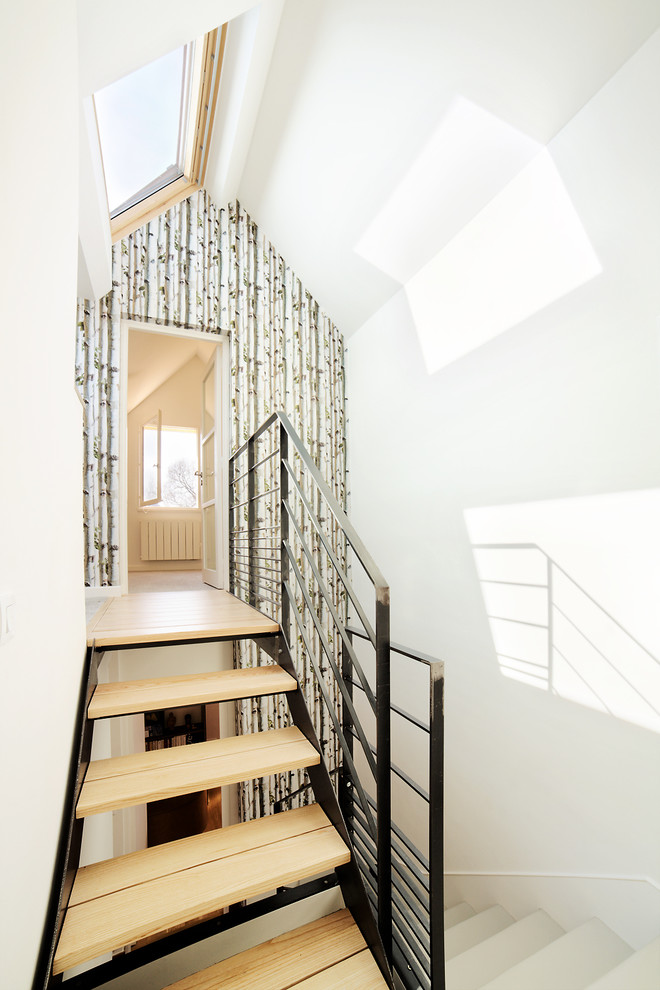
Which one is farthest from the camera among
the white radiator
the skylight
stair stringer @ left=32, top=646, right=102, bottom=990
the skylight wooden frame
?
the white radiator

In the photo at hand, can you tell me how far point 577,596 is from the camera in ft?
6.71

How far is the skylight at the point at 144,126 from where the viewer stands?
8.46ft

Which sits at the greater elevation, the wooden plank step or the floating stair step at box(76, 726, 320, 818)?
the wooden plank step

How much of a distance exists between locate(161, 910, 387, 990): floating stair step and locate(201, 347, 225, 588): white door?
2602 mm

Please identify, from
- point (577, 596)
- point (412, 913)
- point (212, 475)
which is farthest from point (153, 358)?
point (412, 913)

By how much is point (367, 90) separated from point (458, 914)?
166 inches

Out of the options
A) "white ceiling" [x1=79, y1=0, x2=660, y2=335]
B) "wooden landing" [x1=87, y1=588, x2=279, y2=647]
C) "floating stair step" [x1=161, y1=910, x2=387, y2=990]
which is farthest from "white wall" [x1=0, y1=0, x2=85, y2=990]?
"white ceiling" [x1=79, y1=0, x2=660, y2=335]

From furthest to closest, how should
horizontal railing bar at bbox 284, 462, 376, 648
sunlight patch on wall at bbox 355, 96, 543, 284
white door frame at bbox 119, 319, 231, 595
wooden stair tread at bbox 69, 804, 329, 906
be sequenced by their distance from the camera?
1. white door frame at bbox 119, 319, 231, 595
2. sunlight patch on wall at bbox 355, 96, 543, 284
3. horizontal railing bar at bbox 284, 462, 376, 648
4. wooden stair tread at bbox 69, 804, 329, 906

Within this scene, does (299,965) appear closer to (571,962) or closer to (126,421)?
(571,962)

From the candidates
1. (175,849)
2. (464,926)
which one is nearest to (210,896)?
(175,849)

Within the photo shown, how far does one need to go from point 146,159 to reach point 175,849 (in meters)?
3.63

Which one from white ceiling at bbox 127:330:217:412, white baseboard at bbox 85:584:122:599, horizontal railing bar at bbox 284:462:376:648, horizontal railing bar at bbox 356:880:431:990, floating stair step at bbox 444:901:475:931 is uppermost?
white ceiling at bbox 127:330:217:412

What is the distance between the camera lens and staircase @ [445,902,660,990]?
154 cm

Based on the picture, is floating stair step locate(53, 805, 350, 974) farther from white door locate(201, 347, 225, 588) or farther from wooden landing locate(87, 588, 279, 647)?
white door locate(201, 347, 225, 588)
